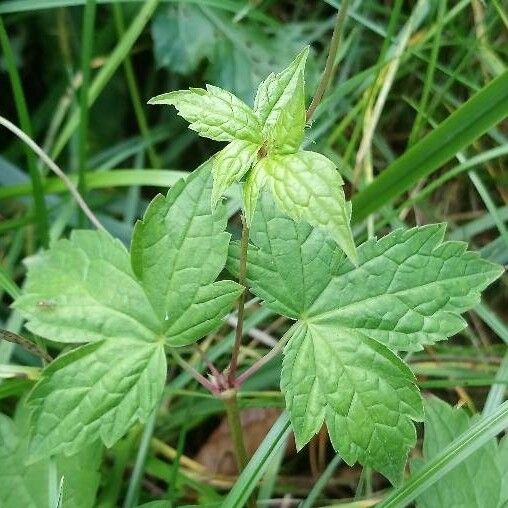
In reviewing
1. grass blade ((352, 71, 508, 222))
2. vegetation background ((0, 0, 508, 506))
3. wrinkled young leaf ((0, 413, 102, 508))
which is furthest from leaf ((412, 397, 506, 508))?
wrinkled young leaf ((0, 413, 102, 508))

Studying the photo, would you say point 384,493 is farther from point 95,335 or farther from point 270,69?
point 270,69

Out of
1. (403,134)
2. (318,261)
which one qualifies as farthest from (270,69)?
(318,261)

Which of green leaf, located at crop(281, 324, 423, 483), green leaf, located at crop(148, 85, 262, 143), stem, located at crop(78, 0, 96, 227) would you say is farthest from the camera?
stem, located at crop(78, 0, 96, 227)

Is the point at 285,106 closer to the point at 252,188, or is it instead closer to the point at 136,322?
the point at 252,188

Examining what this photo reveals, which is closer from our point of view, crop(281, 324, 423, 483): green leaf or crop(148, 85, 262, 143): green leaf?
crop(148, 85, 262, 143): green leaf

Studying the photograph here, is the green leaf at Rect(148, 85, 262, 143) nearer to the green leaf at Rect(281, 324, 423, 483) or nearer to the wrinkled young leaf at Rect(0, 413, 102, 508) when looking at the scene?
the green leaf at Rect(281, 324, 423, 483)

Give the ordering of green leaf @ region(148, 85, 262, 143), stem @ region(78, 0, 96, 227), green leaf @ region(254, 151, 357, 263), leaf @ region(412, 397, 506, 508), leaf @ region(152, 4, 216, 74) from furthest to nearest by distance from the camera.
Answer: leaf @ region(152, 4, 216, 74)
stem @ region(78, 0, 96, 227)
leaf @ region(412, 397, 506, 508)
green leaf @ region(148, 85, 262, 143)
green leaf @ region(254, 151, 357, 263)

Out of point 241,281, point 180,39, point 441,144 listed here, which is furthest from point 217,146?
point 241,281
